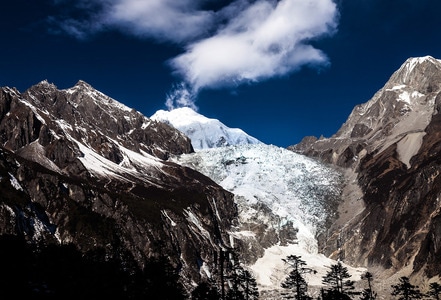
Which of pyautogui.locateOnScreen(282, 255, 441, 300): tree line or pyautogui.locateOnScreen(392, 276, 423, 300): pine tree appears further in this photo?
pyautogui.locateOnScreen(392, 276, 423, 300): pine tree

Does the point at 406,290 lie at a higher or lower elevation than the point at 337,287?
lower

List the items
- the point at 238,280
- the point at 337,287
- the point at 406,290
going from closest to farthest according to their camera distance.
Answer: the point at 238,280 → the point at 406,290 → the point at 337,287

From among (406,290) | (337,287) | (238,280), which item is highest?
(337,287)

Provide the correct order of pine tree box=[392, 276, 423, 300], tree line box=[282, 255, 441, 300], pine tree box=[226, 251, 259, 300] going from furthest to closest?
pine tree box=[392, 276, 423, 300], tree line box=[282, 255, 441, 300], pine tree box=[226, 251, 259, 300]

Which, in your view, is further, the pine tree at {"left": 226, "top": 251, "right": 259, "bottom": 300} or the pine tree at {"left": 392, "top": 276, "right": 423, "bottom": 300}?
the pine tree at {"left": 392, "top": 276, "right": 423, "bottom": 300}

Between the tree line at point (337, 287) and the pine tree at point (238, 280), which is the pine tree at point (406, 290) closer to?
the tree line at point (337, 287)

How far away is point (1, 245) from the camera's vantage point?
69250 millimetres

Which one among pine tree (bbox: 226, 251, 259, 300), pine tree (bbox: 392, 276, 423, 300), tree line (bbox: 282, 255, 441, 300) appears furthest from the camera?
pine tree (bbox: 392, 276, 423, 300)

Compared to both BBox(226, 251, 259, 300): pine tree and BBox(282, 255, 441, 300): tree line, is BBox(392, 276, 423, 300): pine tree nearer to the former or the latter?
BBox(282, 255, 441, 300): tree line

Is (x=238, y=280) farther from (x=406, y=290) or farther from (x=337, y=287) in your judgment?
(x=406, y=290)

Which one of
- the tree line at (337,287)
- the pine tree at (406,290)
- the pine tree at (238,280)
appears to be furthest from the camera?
the pine tree at (406,290)

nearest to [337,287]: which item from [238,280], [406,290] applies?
[406,290]

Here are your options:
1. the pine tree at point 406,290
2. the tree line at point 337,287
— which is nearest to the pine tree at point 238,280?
the tree line at point 337,287

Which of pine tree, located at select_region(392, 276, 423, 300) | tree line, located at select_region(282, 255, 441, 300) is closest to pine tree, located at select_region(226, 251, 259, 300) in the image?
tree line, located at select_region(282, 255, 441, 300)
